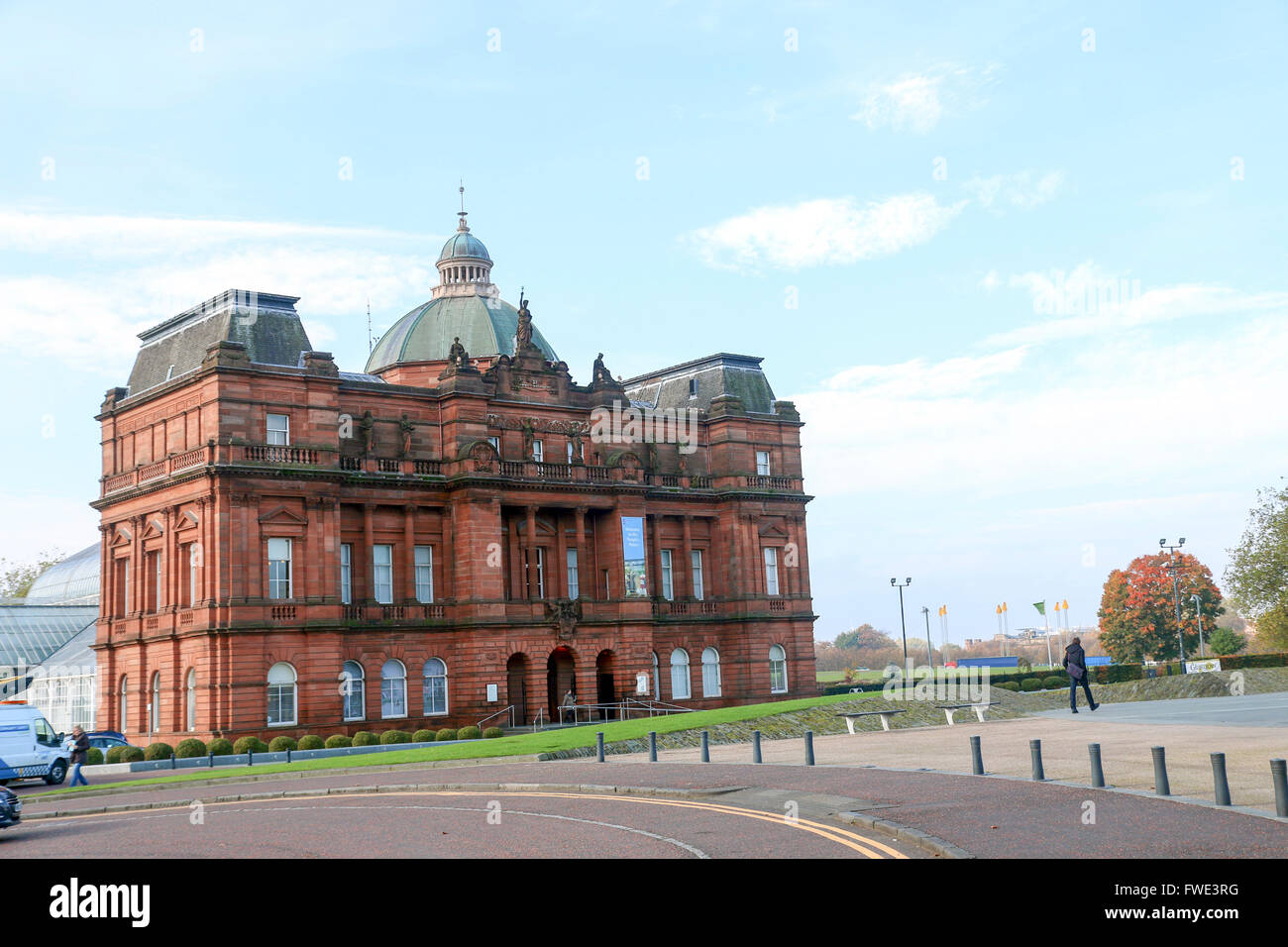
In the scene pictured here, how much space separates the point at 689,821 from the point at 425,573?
44.6 meters

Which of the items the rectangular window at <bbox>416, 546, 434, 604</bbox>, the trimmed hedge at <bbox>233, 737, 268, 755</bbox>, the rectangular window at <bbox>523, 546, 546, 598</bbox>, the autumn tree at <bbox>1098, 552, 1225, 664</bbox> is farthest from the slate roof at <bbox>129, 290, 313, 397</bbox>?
the autumn tree at <bbox>1098, 552, 1225, 664</bbox>

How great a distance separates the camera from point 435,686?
61531mm

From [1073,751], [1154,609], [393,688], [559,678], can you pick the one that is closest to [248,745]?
[393,688]

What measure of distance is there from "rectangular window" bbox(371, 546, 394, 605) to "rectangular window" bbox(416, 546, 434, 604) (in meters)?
1.42

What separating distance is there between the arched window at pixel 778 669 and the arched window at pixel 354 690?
26321 mm

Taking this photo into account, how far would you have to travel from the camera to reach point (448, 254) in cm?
7962

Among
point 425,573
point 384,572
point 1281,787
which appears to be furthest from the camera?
point 425,573

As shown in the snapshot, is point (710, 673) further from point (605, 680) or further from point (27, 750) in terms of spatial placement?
point (27, 750)

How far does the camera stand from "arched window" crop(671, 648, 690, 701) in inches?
2862

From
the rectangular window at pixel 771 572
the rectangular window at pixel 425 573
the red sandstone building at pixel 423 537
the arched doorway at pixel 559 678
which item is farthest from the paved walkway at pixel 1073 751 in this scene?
the rectangular window at pixel 771 572

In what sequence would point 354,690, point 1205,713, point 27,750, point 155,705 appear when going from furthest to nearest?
point 354,690 → point 155,705 → point 1205,713 → point 27,750

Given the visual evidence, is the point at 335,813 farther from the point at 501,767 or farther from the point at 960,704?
the point at 960,704
